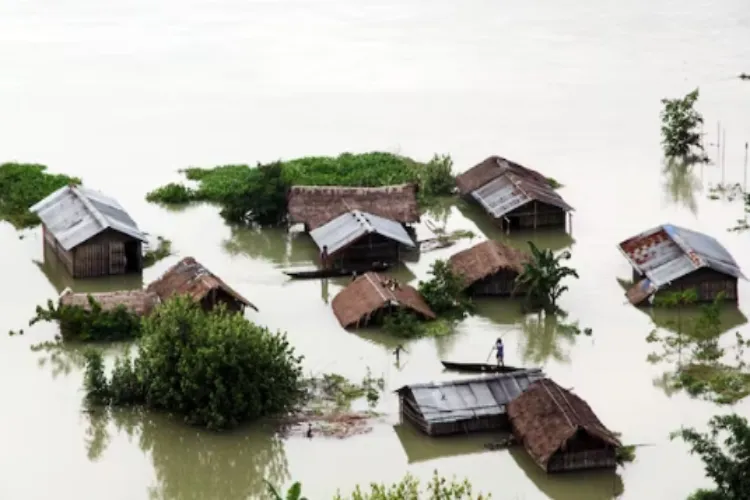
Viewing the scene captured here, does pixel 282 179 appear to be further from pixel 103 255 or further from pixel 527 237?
pixel 527 237

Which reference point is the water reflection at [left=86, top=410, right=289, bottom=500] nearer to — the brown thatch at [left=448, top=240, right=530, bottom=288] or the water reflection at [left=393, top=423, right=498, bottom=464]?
the water reflection at [left=393, top=423, right=498, bottom=464]

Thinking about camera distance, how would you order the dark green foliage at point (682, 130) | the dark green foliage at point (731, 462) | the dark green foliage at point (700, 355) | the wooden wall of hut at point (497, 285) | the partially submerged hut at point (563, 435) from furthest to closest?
1. the dark green foliage at point (682, 130)
2. the wooden wall of hut at point (497, 285)
3. the dark green foliage at point (700, 355)
4. the partially submerged hut at point (563, 435)
5. the dark green foliage at point (731, 462)

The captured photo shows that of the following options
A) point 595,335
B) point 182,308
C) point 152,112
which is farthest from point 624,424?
point 152,112

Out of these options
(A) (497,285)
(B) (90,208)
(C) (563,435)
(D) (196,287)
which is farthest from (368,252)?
(C) (563,435)

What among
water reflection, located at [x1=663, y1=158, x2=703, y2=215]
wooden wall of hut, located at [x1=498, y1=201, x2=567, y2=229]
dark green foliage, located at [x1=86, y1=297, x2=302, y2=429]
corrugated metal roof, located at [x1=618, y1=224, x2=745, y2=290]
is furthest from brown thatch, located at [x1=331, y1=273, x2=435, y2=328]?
water reflection, located at [x1=663, y1=158, x2=703, y2=215]

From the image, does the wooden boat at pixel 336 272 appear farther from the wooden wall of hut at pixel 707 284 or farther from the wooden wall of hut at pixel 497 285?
the wooden wall of hut at pixel 707 284

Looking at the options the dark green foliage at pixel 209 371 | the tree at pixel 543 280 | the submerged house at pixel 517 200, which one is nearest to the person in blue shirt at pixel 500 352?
the tree at pixel 543 280

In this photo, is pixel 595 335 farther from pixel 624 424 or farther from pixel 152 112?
pixel 152 112
